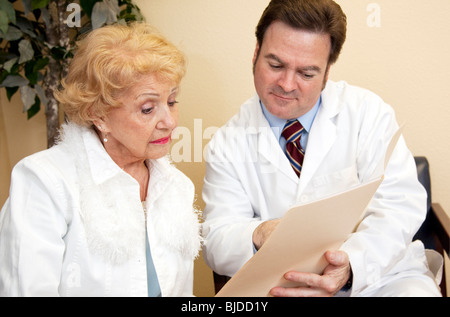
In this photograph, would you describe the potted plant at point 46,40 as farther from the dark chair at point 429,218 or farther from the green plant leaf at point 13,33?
the dark chair at point 429,218

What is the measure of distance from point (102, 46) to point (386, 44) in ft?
4.18

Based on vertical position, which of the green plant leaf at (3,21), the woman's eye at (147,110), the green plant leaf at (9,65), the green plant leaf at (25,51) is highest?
the green plant leaf at (3,21)

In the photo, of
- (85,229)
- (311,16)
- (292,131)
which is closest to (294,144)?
(292,131)

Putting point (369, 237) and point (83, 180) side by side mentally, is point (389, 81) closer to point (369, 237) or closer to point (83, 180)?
point (369, 237)

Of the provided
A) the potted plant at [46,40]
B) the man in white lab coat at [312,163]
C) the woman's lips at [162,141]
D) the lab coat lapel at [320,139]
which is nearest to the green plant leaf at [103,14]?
the potted plant at [46,40]

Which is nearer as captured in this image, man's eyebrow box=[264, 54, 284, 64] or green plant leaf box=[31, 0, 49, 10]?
man's eyebrow box=[264, 54, 284, 64]

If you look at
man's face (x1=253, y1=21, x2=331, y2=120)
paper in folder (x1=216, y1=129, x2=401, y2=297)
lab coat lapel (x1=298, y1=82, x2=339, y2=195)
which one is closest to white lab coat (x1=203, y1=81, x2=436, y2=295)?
lab coat lapel (x1=298, y1=82, x2=339, y2=195)

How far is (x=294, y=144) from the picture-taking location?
1699mm

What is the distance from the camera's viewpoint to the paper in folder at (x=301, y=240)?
1.13 meters

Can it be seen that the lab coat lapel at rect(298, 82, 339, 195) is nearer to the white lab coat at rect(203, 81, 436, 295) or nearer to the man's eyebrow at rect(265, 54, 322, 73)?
the white lab coat at rect(203, 81, 436, 295)

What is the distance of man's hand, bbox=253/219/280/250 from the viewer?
Result: 148cm

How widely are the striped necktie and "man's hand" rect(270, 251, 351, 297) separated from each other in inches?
16.1

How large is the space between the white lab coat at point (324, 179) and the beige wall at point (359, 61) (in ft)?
1.13

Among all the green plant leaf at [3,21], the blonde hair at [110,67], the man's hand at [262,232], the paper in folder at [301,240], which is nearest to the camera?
the paper in folder at [301,240]
